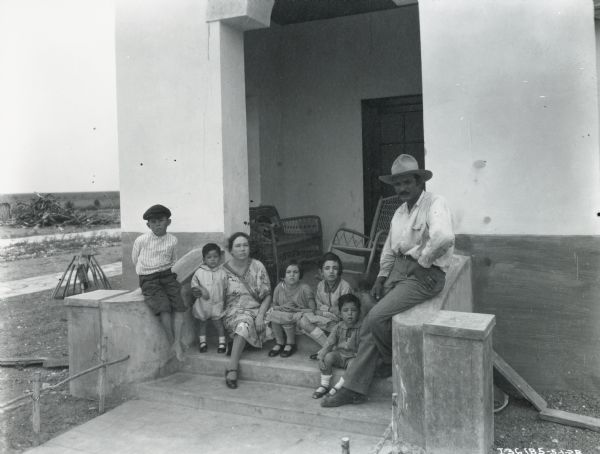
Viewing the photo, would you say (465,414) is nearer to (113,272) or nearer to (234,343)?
(234,343)

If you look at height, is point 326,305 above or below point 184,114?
below

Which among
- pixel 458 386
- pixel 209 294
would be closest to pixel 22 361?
pixel 209 294

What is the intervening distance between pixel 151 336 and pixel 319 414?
1.86 m

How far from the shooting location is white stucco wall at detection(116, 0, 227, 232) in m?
5.93

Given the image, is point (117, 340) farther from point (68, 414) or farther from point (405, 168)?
point (405, 168)

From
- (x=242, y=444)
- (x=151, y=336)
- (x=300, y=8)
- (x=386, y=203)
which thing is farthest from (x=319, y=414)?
(x=300, y=8)

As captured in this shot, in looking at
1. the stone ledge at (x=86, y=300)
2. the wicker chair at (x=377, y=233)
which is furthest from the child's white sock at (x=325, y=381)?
the wicker chair at (x=377, y=233)

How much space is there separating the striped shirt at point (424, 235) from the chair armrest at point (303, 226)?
405cm

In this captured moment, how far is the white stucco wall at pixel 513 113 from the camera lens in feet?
15.8

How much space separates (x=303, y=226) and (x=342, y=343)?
4.07 m

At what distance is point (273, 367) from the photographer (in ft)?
16.0

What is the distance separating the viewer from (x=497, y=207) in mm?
5047

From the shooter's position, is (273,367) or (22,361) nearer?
(273,367)

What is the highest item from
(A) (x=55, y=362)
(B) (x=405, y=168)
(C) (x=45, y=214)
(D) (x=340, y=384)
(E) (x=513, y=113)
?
(E) (x=513, y=113)
